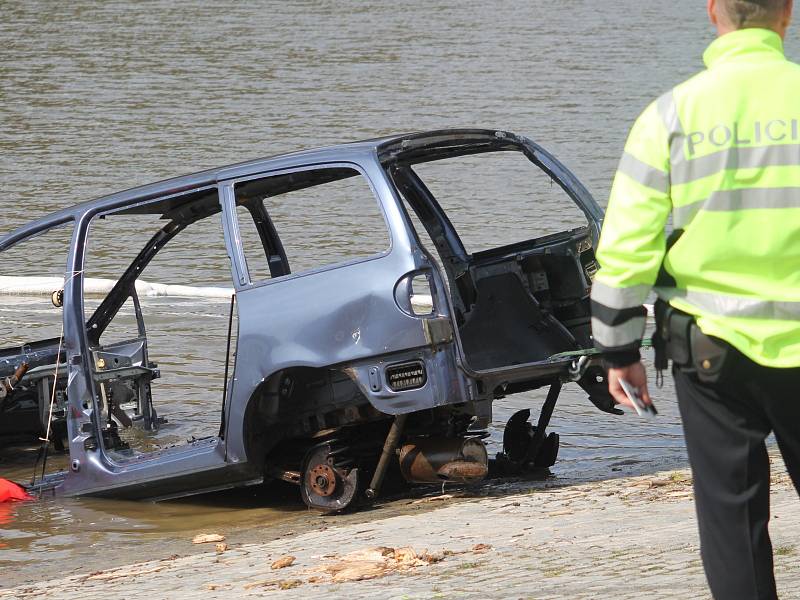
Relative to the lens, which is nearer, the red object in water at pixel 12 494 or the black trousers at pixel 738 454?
the black trousers at pixel 738 454

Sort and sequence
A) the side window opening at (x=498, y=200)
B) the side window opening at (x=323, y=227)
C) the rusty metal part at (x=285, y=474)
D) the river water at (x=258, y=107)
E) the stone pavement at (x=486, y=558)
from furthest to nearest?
the side window opening at (x=498, y=200), the side window opening at (x=323, y=227), the river water at (x=258, y=107), the rusty metal part at (x=285, y=474), the stone pavement at (x=486, y=558)

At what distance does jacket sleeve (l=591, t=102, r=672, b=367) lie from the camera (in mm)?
3506

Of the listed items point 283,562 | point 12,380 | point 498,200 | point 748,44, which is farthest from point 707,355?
point 498,200

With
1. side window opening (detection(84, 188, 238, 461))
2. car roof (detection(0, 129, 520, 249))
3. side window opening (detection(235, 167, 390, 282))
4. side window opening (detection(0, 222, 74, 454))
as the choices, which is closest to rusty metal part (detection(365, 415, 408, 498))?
car roof (detection(0, 129, 520, 249))

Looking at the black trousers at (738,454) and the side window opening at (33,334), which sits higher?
the black trousers at (738,454)

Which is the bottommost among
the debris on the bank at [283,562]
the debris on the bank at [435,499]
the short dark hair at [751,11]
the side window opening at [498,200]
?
the side window opening at [498,200]

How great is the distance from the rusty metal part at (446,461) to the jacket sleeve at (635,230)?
346 cm

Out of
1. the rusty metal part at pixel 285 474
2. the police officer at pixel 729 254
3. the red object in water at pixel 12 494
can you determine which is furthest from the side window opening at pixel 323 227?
the police officer at pixel 729 254

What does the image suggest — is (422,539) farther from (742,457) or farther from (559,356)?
(742,457)

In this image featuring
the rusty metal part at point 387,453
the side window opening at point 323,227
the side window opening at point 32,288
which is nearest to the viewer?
the rusty metal part at point 387,453

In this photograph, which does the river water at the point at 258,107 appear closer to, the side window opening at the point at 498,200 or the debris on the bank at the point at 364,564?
the side window opening at the point at 498,200

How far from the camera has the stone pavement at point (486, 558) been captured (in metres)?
4.94

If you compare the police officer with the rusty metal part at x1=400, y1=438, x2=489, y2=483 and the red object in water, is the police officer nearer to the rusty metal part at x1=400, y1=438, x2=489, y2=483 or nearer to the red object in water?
the rusty metal part at x1=400, y1=438, x2=489, y2=483

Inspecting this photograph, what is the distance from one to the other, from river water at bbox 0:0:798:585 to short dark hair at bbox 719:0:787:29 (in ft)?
13.5
